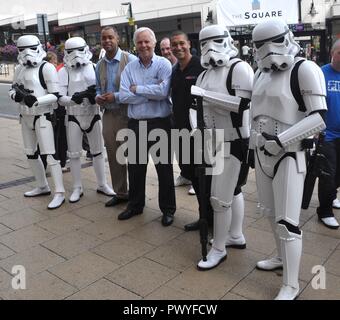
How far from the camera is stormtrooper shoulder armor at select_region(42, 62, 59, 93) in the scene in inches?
186

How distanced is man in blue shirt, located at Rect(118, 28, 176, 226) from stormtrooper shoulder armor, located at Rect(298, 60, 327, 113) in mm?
1708

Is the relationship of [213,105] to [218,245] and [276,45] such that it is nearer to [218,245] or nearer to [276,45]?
[276,45]

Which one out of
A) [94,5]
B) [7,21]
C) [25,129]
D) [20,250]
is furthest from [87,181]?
[7,21]

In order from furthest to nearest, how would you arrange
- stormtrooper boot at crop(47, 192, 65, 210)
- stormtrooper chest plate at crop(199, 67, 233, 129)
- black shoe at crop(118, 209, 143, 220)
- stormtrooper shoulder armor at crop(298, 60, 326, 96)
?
stormtrooper boot at crop(47, 192, 65, 210), black shoe at crop(118, 209, 143, 220), stormtrooper chest plate at crop(199, 67, 233, 129), stormtrooper shoulder armor at crop(298, 60, 326, 96)

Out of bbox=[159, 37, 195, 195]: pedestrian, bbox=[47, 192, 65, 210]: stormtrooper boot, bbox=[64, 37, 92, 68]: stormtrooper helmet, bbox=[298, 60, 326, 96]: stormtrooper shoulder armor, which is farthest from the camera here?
bbox=[159, 37, 195, 195]: pedestrian

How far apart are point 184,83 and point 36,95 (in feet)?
6.20

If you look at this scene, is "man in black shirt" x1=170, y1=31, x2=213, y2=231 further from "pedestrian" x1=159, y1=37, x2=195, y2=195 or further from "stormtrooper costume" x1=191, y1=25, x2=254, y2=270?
"pedestrian" x1=159, y1=37, x2=195, y2=195

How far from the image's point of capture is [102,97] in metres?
4.50

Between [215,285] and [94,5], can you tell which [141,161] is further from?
[94,5]

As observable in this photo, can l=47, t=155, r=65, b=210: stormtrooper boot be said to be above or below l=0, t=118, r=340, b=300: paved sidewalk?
above

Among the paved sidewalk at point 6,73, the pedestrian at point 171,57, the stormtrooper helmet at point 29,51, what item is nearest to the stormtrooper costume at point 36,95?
the stormtrooper helmet at point 29,51

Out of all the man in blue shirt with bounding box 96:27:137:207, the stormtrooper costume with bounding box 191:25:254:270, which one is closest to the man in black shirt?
the stormtrooper costume with bounding box 191:25:254:270
